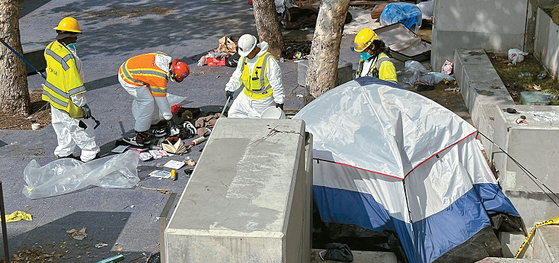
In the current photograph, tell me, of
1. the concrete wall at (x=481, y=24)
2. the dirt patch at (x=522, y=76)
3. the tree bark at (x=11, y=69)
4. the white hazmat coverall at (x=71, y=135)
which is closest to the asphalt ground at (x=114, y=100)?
the white hazmat coverall at (x=71, y=135)

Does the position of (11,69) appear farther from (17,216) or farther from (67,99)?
(17,216)

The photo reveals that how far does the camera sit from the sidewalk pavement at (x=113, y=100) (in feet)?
18.1

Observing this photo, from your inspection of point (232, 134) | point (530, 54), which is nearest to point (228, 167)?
point (232, 134)

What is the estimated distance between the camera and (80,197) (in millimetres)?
6254

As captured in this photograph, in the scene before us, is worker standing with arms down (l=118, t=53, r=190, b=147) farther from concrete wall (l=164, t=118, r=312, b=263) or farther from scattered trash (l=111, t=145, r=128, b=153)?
concrete wall (l=164, t=118, r=312, b=263)

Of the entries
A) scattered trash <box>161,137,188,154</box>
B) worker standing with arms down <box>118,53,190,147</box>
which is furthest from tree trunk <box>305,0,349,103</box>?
scattered trash <box>161,137,188,154</box>

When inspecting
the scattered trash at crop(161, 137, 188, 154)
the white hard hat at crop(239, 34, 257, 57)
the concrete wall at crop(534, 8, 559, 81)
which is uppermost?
the white hard hat at crop(239, 34, 257, 57)

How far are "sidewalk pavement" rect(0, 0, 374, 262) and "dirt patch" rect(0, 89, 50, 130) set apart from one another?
0.25 meters

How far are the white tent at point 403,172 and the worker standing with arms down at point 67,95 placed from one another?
3.09 metres

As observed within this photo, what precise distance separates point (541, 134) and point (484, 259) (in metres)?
1.30

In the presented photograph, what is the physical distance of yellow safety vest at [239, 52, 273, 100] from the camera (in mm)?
6832

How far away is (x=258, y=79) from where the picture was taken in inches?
272

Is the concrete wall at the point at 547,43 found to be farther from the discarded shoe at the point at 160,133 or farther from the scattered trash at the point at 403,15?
the discarded shoe at the point at 160,133

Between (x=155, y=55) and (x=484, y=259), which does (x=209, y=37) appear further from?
(x=484, y=259)
